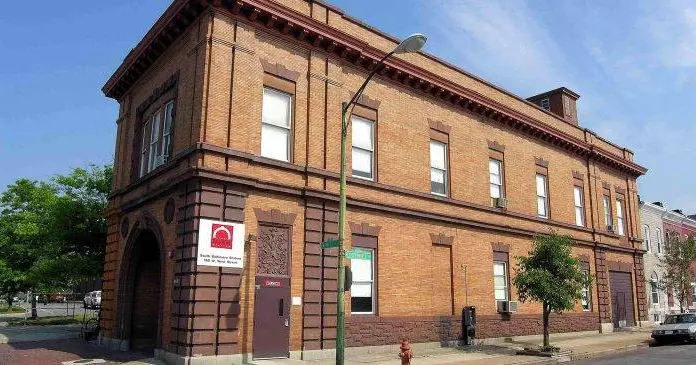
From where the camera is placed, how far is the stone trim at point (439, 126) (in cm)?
2250

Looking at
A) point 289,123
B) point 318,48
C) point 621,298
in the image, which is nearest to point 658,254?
point 621,298

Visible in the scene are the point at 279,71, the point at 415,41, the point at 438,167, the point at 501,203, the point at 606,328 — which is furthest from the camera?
the point at 606,328

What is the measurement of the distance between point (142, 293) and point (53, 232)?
1201 cm

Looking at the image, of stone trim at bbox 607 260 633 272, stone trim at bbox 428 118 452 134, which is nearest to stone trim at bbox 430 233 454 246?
stone trim at bbox 428 118 452 134

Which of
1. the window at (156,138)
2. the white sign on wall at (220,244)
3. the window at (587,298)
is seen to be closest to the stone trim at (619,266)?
the window at (587,298)

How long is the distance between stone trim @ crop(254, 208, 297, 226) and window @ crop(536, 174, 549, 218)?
15.2m

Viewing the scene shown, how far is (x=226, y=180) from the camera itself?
606 inches

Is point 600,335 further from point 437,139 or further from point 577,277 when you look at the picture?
point 437,139

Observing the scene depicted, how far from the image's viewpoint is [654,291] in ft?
125

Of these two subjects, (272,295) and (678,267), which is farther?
(678,267)

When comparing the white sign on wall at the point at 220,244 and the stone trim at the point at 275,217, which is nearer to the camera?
the white sign on wall at the point at 220,244

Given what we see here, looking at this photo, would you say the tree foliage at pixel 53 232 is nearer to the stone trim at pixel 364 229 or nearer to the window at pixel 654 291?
the stone trim at pixel 364 229

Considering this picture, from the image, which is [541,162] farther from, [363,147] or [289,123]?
[289,123]

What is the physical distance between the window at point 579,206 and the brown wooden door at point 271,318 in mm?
19829
